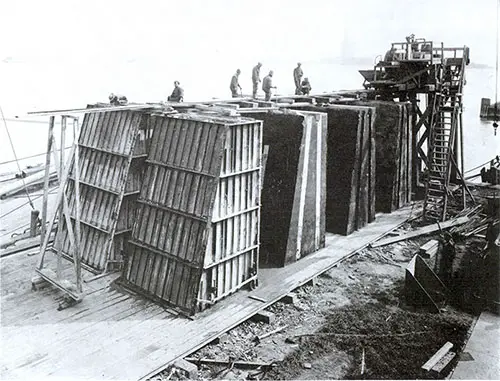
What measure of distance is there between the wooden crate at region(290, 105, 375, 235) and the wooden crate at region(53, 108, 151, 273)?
21.1 feet

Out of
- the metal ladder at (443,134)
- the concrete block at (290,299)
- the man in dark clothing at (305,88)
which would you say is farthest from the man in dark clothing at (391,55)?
the concrete block at (290,299)

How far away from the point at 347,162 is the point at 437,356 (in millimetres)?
7500

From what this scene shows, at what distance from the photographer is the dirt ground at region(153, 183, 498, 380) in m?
8.59

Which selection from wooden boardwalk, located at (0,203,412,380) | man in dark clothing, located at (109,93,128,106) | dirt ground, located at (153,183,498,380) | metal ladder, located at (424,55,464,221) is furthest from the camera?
metal ladder, located at (424,55,464,221)

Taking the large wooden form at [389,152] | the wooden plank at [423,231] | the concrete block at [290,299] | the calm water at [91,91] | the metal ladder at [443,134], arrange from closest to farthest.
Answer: the concrete block at [290,299]
the wooden plank at [423,231]
the metal ladder at [443,134]
the large wooden form at [389,152]
the calm water at [91,91]

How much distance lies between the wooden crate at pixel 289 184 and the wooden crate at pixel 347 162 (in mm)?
1903

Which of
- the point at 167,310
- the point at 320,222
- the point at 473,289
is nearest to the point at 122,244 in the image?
the point at 167,310

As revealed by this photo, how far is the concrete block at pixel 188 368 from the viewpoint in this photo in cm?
796

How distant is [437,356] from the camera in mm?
8836

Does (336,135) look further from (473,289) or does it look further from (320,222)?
(473,289)

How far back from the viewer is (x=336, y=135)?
15.4 m

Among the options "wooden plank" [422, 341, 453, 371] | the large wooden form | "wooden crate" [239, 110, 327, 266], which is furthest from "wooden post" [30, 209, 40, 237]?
the large wooden form

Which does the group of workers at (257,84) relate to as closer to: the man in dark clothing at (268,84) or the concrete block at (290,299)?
the man in dark clothing at (268,84)

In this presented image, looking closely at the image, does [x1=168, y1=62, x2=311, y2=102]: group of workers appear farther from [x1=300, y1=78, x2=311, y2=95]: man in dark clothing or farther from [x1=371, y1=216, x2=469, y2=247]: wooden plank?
[x1=371, y1=216, x2=469, y2=247]: wooden plank
